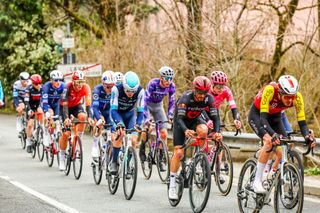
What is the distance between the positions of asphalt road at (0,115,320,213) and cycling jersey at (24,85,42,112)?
2779 millimetres

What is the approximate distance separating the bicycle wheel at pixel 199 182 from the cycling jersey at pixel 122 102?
2370mm

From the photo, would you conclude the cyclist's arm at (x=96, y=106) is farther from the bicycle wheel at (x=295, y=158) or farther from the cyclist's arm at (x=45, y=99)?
the bicycle wheel at (x=295, y=158)

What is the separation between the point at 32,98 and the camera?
19.3 metres

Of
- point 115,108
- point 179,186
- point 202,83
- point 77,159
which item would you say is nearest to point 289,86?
point 202,83

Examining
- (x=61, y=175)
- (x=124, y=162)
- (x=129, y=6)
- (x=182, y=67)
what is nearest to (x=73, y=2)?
(x=129, y=6)

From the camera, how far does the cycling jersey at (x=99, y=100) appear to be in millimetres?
14016

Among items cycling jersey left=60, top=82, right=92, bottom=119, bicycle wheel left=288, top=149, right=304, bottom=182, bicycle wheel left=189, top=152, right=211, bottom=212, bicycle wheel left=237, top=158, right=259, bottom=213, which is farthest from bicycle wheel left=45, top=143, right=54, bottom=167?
bicycle wheel left=288, top=149, right=304, bottom=182

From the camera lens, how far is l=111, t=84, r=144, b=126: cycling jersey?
1259 cm

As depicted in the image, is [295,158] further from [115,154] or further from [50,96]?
[50,96]

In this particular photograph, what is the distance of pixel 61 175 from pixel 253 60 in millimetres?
6489

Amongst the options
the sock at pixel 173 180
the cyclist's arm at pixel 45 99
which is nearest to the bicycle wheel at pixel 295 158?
the sock at pixel 173 180

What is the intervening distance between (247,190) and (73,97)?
6412 mm

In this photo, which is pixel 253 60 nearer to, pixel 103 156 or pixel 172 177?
pixel 103 156

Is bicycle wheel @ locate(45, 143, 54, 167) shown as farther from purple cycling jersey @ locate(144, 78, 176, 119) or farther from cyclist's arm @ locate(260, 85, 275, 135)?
cyclist's arm @ locate(260, 85, 275, 135)
